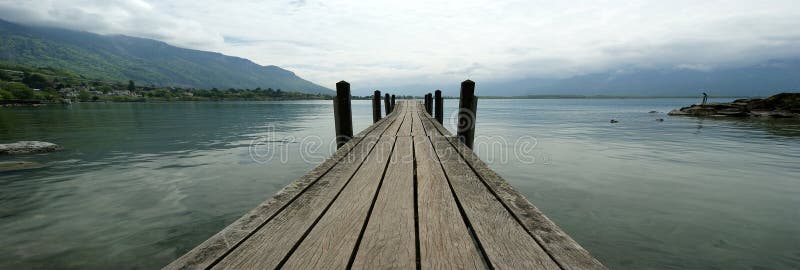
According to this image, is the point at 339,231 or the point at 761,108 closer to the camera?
the point at 339,231

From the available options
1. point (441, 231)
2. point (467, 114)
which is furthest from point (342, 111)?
point (441, 231)

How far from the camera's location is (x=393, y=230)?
2.36 metres

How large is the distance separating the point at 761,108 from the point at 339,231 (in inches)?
1633

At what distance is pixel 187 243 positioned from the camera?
487cm

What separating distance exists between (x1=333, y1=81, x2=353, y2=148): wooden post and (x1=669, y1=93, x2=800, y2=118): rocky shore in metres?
35.6

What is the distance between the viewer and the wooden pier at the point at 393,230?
1890mm

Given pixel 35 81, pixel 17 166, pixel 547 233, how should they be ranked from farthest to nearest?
pixel 35 81 < pixel 17 166 < pixel 547 233

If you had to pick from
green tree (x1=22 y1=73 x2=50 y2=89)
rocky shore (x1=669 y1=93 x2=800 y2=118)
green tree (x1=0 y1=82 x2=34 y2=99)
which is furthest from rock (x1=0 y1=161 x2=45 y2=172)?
green tree (x1=22 y1=73 x2=50 y2=89)

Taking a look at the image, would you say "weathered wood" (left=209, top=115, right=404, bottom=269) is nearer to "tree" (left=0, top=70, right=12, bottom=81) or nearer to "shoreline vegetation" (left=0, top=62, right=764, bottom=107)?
"shoreline vegetation" (left=0, top=62, right=764, bottom=107)

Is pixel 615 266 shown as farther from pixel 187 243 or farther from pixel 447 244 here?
pixel 187 243

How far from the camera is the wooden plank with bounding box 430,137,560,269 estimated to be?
1870mm

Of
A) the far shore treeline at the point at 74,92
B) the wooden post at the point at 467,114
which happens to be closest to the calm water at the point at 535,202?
the wooden post at the point at 467,114

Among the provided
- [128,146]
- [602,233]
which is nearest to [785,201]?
[602,233]

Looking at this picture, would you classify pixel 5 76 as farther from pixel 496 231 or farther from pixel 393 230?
pixel 496 231
